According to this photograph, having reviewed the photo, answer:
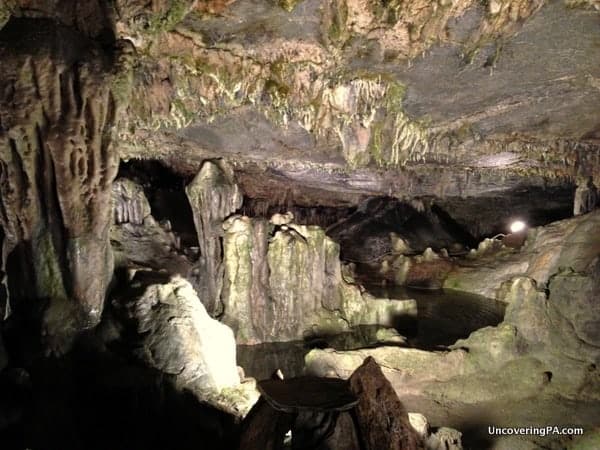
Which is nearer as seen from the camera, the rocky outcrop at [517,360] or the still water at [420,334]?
the rocky outcrop at [517,360]

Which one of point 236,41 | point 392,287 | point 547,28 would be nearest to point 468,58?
point 547,28

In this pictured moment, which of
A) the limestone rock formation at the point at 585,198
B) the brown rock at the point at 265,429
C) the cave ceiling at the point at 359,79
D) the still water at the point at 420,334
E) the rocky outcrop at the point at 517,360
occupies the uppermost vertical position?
the cave ceiling at the point at 359,79

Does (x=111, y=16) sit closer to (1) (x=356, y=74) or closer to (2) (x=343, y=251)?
(1) (x=356, y=74)

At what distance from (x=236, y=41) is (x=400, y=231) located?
11.8 meters

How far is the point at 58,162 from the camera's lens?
14.6 ft

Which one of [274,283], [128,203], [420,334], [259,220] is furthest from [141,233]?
[420,334]

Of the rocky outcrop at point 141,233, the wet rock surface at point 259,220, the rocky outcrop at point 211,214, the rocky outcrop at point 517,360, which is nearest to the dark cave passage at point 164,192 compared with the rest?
the wet rock surface at point 259,220

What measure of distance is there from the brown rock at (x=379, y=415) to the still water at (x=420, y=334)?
5482mm

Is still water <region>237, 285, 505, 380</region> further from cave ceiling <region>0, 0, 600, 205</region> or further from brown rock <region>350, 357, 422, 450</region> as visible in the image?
brown rock <region>350, 357, 422, 450</region>

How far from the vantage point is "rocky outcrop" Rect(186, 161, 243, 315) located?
9.20m

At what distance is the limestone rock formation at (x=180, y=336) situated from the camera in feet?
15.5

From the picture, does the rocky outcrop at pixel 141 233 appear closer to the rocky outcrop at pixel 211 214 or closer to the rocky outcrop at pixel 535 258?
the rocky outcrop at pixel 211 214

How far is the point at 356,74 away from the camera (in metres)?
7.05

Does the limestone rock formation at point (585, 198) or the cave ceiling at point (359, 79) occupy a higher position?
the cave ceiling at point (359, 79)
